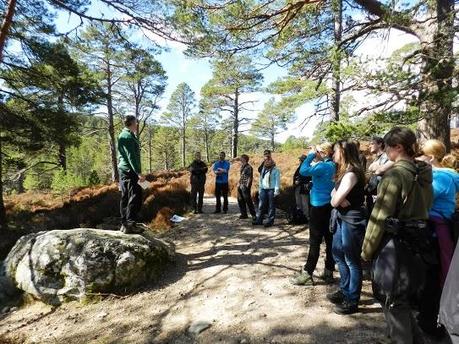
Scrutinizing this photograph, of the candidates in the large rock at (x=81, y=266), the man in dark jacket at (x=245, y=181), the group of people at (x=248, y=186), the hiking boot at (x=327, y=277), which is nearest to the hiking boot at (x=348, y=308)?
the hiking boot at (x=327, y=277)

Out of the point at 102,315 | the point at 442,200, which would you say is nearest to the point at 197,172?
the point at 102,315

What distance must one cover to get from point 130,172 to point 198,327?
8.96 ft

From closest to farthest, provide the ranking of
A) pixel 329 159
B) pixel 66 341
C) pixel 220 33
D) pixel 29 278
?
pixel 66 341
pixel 329 159
pixel 29 278
pixel 220 33

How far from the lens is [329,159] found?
180 inches

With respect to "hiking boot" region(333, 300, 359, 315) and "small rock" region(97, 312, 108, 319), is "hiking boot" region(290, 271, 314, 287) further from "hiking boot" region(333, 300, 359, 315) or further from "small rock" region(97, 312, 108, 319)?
"small rock" region(97, 312, 108, 319)

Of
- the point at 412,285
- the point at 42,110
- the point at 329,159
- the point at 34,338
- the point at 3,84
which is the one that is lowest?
the point at 34,338

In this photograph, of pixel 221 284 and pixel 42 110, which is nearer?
pixel 221 284

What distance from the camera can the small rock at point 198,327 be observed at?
3711 millimetres

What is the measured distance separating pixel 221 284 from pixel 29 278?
2895 mm

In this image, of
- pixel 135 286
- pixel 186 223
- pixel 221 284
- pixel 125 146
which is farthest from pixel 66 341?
pixel 186 223

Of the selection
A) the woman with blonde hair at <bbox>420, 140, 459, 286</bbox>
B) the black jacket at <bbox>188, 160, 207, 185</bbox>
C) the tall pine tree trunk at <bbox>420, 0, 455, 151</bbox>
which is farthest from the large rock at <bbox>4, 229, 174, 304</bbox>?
the tall pine tree trunk at <bbox>420, 0, 455, 151</bbox>

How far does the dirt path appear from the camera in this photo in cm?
349

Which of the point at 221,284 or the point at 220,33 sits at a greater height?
the point at 220,33

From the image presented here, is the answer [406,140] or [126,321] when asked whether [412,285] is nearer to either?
[406,140]
